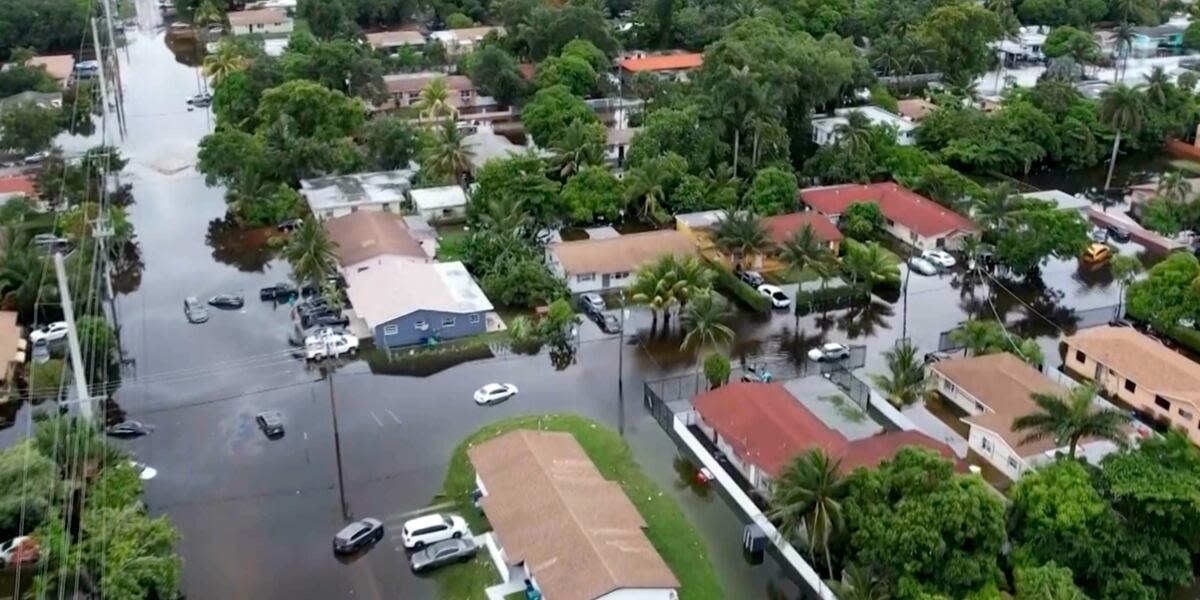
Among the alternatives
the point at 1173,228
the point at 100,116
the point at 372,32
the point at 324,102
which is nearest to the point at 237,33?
the point at 372,32

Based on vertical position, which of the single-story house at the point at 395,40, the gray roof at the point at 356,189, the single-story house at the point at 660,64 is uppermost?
the single-story house at the point at 395,40

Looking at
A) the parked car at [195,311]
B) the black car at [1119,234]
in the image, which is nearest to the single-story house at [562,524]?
the parked car at [195,311]

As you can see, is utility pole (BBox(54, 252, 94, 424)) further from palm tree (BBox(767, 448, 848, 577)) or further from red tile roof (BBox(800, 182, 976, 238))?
red tile roof (BBox(800, 182, 976, 238))

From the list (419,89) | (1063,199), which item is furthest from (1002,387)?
(419,89)

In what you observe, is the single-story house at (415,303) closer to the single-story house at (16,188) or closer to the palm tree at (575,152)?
the palm tree at (575,152)

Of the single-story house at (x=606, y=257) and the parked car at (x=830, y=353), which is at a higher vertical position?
the single-story house at (x=606, y=257)
